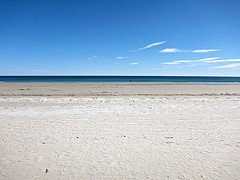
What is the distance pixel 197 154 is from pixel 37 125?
6.52 m

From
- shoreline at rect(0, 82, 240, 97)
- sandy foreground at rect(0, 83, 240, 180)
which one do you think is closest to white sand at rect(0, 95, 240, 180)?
sandy foreground at rect(0, 83, 240, 180)

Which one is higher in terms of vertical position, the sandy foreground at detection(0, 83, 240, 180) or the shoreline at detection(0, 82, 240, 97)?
the shoreline at detection(0, 82, 240, 97)

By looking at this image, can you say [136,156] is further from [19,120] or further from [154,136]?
[19,120]

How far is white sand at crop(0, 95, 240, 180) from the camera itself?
14.2 feet

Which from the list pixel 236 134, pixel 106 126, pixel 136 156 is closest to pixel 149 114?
pixel 106 126

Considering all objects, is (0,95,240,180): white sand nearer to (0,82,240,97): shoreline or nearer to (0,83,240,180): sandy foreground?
(0,83,240,180): sandy foreground

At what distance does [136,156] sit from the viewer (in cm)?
509

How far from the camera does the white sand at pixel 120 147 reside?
Answer: 432cm

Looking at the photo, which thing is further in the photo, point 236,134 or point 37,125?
point 37,125

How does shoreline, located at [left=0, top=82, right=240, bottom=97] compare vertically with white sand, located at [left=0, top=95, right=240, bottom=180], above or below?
above

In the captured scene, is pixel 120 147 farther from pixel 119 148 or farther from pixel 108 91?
pixel 108 91

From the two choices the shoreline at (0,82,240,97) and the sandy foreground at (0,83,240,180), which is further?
the shoreline at (0,82,240,97)

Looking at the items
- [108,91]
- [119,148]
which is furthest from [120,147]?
[108,91]

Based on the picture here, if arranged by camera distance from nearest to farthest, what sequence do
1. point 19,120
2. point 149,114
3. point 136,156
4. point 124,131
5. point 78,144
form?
point 136,156
point 78,144
point 124,131
point 19,120
point 149,114
